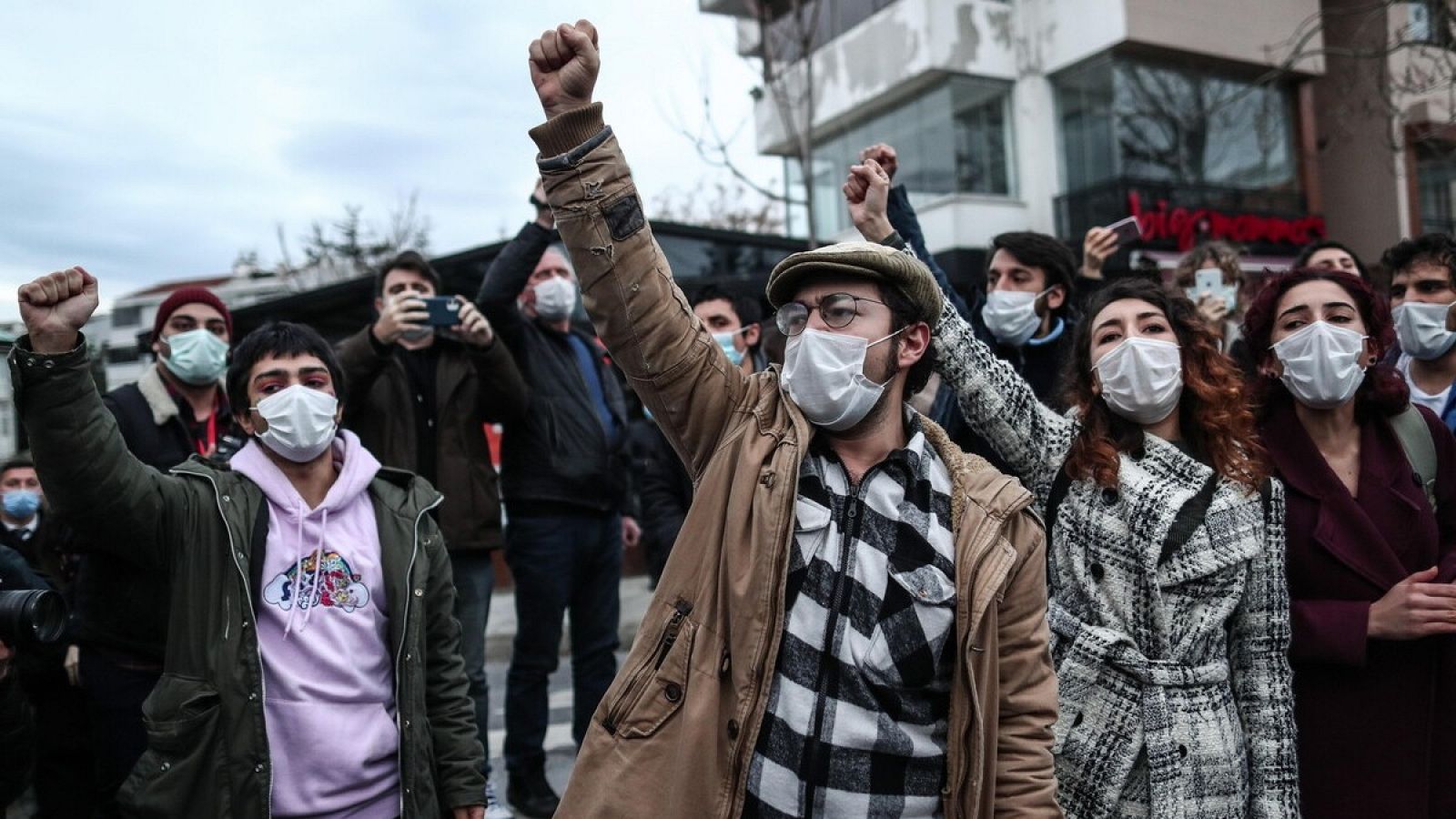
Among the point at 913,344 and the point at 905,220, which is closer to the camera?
the point at 913,344

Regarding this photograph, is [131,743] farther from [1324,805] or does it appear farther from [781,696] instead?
[1324,805]

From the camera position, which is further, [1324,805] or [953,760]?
[1324,805]

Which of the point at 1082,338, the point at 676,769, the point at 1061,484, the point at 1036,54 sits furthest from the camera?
the point at 1036,54

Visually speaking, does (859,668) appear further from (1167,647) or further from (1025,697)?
(1167,647)

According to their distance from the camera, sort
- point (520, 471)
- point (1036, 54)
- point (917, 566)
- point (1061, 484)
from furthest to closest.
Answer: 1. point (1036, 54)
2. point (520, 471)
3. point (1061, 484)
4. point (917, 566)

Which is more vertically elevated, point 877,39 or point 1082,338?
point 877,39

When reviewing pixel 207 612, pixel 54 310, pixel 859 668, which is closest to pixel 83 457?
pixel 54 310

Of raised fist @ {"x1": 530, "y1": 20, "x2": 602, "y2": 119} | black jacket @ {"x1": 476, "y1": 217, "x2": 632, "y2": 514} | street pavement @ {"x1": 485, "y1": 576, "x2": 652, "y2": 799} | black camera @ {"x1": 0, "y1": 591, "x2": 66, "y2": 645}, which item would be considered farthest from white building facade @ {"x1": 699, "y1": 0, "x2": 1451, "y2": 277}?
black camera @ {"x1": 0, "y1": 591, "x2": 66, "y2": 645}

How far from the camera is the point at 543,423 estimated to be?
4.85 m

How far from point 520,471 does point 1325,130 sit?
20.6m

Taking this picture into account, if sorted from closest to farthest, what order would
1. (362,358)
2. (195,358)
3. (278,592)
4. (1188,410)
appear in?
(278,592) < (1188,410) < (195,358) < (362,358)

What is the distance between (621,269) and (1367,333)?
7.75 feet

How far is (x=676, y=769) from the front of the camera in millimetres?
2004

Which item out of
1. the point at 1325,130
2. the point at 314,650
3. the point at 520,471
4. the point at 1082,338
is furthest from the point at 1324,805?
the point at 1325,130
